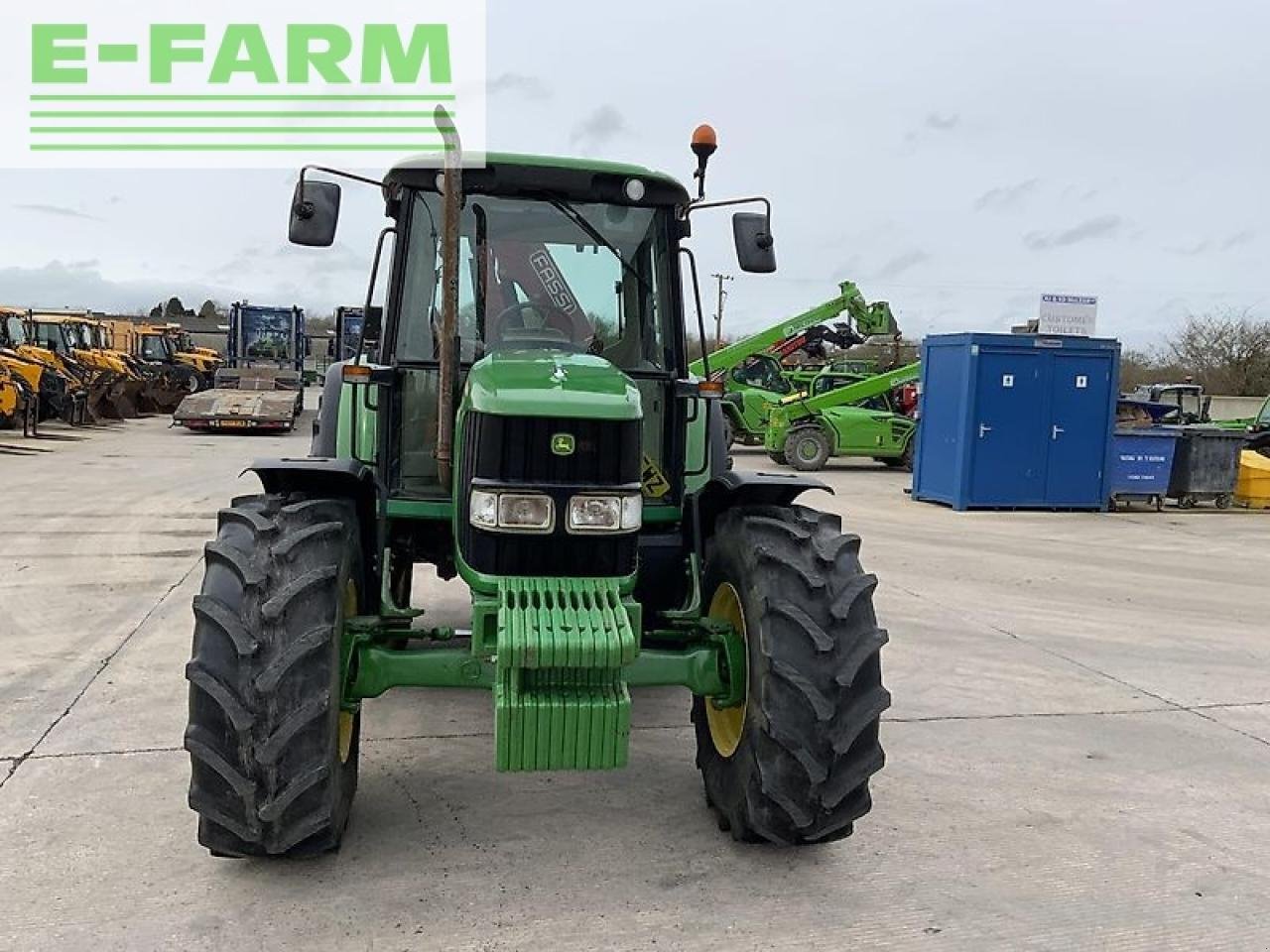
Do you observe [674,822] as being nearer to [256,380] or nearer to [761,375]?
[761,375]

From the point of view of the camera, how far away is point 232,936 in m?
3.02

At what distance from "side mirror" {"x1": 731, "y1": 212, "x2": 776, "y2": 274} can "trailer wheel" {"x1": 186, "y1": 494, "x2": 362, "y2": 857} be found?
218cm

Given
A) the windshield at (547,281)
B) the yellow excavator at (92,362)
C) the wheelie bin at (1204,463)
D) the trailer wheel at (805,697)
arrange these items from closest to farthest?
the trailer wheel at (805,697)
the windshield at (547,281)
the wheelie bin at (1204,463)
the yellow excavator at (92,362)

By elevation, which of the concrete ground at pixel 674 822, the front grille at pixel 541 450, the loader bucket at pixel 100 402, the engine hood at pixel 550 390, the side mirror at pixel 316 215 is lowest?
the concrete ground at pixel 674 822

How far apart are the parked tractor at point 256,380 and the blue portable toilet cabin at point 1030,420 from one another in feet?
47.0

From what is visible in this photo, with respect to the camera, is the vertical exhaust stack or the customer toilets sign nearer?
the vertical exhaust stack

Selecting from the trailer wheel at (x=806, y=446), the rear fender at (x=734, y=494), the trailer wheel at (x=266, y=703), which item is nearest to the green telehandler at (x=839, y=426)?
the trailer wheel at (x=806, y=446)

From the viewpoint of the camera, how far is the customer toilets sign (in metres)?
14.3

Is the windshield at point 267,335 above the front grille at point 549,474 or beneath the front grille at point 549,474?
above

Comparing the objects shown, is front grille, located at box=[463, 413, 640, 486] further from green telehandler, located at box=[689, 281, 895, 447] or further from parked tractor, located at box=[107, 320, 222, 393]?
parked tractor, located at box=[107, 320, 222, 393]

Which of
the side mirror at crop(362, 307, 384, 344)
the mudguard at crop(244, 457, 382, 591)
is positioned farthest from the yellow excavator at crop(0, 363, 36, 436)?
the mudguard at crop(244, 457, 382, 591)

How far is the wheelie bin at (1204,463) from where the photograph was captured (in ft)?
48.9

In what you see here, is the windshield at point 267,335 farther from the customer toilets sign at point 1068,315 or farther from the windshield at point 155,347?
the customer toilets sign at point 1068,315

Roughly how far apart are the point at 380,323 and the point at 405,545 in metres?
0.96
